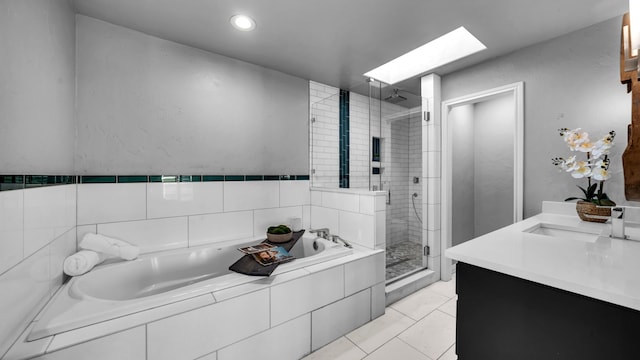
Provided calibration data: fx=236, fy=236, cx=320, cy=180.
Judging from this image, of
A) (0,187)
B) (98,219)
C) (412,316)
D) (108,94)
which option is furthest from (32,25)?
(412,316)

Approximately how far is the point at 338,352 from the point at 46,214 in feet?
6.32

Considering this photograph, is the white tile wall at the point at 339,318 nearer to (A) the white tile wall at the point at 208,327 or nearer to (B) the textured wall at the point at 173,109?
(A) the white tile wall at the point at 208,327

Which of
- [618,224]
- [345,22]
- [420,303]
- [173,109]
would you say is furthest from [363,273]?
[173,109]

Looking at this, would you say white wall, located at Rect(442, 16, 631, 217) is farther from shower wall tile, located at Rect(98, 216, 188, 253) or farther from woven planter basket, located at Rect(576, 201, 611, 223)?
shower wall tile, located at Rect(98, 216, 188, 253)

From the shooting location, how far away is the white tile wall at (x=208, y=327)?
1150 millimetres

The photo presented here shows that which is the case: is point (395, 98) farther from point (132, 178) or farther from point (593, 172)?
point (132, 178)

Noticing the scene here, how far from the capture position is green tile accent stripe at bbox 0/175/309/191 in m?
1.01

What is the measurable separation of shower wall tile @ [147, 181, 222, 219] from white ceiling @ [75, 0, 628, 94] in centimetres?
128

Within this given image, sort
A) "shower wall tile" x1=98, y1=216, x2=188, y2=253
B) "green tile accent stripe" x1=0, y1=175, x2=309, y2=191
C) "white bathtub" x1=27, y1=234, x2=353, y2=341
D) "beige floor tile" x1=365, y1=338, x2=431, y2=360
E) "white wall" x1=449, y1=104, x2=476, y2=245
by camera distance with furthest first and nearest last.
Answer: "white wall" x1=449, y1=104, x2=476, y2=245, "shower wall tile" x1=98, y1=216, x2=188, y2=253, "beige floor tile" x1=365, y1=338, x2=431, y2=360, "white bathtub" x1=27, y1=234, x2=353, y2=341, "green tile accent stripe" x1=0, y1=175, x2=309, y2=191

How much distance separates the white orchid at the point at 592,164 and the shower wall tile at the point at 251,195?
2501mm

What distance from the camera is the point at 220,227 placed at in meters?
2.28

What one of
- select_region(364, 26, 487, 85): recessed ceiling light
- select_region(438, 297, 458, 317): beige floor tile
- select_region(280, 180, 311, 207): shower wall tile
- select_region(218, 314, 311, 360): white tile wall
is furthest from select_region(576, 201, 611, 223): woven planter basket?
select_region(280, 180, 311, 207): shower wall tile

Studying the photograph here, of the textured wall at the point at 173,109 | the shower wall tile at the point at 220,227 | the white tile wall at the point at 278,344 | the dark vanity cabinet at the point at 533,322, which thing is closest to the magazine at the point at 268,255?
the white tile wall at the point at 278,344

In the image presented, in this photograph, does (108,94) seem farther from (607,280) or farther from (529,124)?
(529,124)
